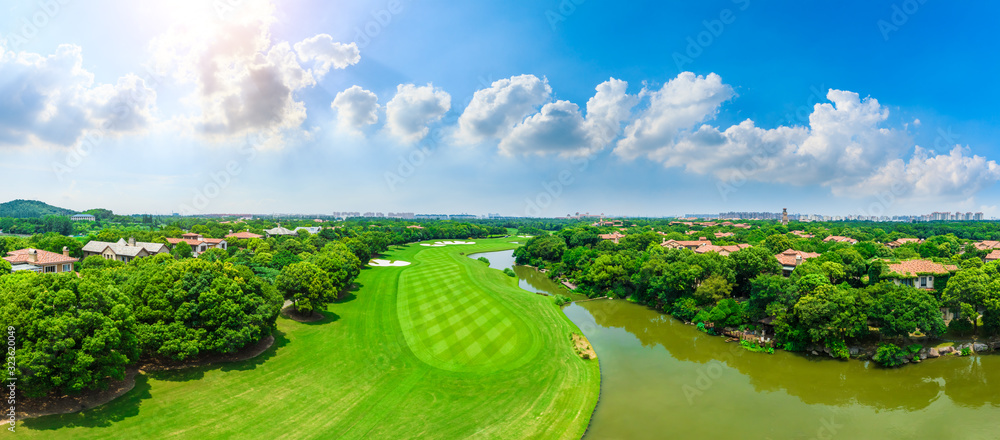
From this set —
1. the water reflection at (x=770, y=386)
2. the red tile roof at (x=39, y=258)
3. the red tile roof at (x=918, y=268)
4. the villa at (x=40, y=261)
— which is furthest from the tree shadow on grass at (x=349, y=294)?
the red tile roof at (x=918, y=268)

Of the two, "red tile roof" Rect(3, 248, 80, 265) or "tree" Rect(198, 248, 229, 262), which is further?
"tree" Rect(198, 248, 229, 262)

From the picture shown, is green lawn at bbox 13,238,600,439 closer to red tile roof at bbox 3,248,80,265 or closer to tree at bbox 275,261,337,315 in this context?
tree at bbox 275,261,337,315

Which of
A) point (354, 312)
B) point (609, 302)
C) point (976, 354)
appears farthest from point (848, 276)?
point (354, 312)

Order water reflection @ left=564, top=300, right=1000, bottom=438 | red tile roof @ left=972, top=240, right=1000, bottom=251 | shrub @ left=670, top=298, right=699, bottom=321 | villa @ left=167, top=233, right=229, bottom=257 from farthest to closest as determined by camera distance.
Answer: villa @ left=167, top=233, right=229, bottom=257 → red tile roof @ left=972, top=240, right=1000, bottom=251 → shrub @ left=670, top=298, right=699, bottom=321 → water reflection @ left=564, top=300, right=1000, bottom=438

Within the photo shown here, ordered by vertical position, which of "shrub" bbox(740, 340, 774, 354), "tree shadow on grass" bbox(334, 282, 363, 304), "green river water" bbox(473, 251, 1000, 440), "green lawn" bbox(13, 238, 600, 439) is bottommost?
"green river water" bbox(473, 251, 1000, 440)

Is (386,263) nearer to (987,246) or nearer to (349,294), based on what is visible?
(349,294)

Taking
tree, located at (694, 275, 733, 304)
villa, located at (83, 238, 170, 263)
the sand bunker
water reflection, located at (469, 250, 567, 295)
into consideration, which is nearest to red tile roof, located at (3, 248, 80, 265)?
villa, located at (83, 238, 170, 263)

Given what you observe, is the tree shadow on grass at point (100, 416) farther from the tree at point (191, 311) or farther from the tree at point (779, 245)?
the tree at point (779, 245)
